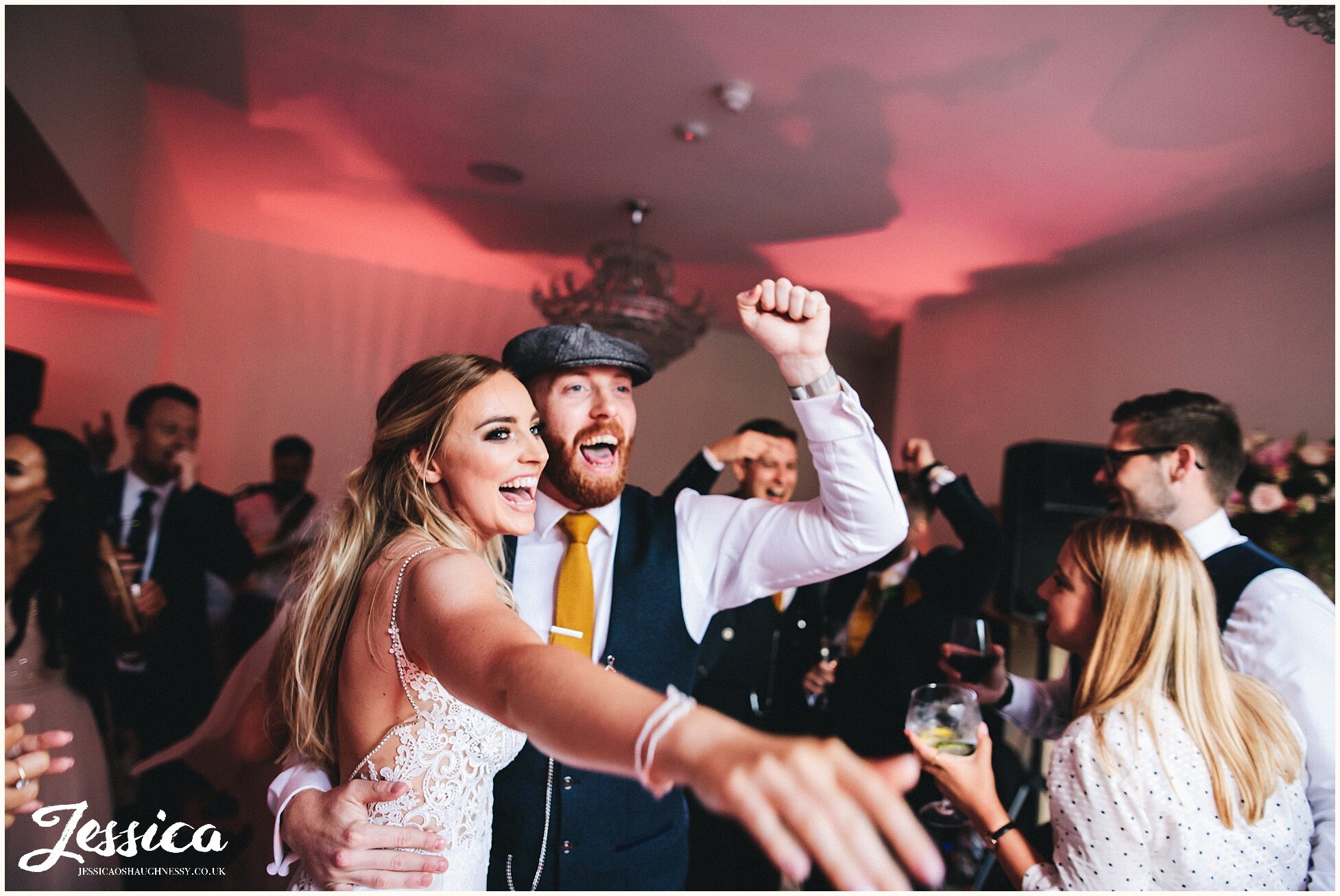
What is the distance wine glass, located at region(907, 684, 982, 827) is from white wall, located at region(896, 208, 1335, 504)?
5.96 feet

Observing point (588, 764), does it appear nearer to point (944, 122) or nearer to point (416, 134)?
point (944, 122)

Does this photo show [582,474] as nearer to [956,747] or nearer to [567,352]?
[567,352]

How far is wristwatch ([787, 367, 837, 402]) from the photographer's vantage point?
3.99ft

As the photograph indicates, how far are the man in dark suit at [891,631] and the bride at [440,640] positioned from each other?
1149 mm

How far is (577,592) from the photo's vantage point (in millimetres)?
1438

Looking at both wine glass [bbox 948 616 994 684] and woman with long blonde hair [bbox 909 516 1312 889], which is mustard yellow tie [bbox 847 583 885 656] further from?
woman with long blonde hair [bbox 909 516 1312 889]

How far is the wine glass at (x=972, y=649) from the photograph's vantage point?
1751 millimetres

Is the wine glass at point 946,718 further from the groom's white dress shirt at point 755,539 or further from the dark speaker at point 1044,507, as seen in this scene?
the dark speaker at point 1044,507

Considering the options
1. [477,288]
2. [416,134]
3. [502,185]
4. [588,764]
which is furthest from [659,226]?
[588,764]

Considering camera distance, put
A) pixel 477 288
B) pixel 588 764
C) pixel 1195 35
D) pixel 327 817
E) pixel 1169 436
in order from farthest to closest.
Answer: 1. pixel 477 288
2. pixel 1195 35
3. pixel 1169 436
4. pixel 327 817
5. pixel 588 764

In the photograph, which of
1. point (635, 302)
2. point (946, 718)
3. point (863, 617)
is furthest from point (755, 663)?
point (635, 302)

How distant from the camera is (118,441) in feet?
14.1

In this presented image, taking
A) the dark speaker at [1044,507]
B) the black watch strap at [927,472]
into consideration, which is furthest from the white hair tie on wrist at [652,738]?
the dark speaker at [1044,507]

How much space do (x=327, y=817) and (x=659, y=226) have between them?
137 inches
